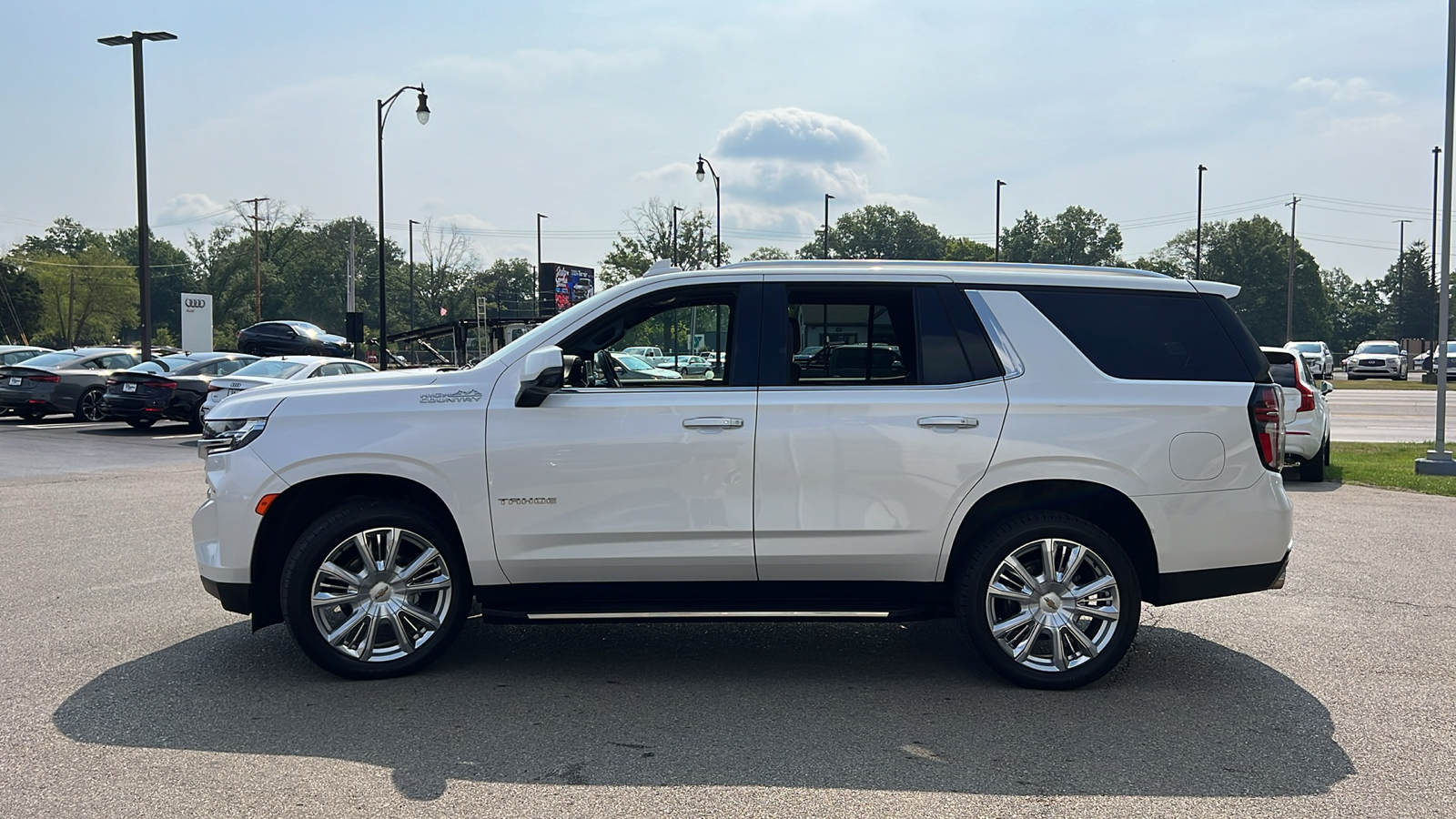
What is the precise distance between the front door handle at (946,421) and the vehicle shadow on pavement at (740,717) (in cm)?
122

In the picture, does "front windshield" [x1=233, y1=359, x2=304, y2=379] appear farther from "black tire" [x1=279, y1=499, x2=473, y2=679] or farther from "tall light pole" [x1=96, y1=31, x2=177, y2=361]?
"black tire" [x1=279, y1=499, x2=473, y2=679]

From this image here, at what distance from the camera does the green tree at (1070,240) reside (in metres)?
121

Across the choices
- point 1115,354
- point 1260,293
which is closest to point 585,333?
point 1115,354

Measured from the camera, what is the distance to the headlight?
17.1 feet

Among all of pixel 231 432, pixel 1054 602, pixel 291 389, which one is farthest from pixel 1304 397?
pixel 231 432

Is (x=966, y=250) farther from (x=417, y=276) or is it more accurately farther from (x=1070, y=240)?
(x=417, y=276)

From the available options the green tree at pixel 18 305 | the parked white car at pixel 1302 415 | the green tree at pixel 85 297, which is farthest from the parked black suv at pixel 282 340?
the green tree at pixel 85 297

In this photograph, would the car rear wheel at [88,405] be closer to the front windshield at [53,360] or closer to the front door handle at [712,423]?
the front windshield at [53,360]

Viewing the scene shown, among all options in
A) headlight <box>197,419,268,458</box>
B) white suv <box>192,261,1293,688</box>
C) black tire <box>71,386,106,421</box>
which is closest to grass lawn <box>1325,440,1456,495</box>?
white suv <box>192,261,1293,688</box>

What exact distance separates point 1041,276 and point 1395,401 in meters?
32.3

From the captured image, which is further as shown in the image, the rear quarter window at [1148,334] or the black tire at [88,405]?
the black tire at [88,405]

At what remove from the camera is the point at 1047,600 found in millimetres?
5168

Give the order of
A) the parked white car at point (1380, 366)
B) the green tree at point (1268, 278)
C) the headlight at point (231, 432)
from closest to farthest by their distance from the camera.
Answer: the headlight at point (231, 432) → the parked white car at point (1380, 366) → the green tree at point (1268, 278)

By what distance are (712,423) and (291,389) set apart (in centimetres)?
204
